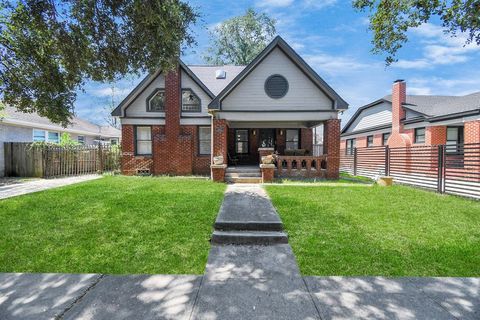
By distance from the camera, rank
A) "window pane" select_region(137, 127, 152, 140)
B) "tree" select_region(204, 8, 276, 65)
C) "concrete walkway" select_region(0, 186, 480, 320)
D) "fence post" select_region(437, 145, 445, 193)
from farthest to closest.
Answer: "tree" select_region(204, 8, 276, 65), "window pane" select_region(137, 127, 152, 140), "fence post" select_region(437, 145, 445, 193), "concrete walkway" select_region(0, 186, 480, 320)

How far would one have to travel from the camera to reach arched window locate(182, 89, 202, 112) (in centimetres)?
1527

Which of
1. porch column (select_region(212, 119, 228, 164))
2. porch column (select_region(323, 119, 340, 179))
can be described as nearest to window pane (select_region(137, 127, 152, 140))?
porch column (select_region(212, 119, 228, 164))

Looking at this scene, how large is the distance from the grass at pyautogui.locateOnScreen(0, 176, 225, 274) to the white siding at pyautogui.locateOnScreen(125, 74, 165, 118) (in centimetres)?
752

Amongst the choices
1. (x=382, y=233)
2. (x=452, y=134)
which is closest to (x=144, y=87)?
(x=382, y=233)

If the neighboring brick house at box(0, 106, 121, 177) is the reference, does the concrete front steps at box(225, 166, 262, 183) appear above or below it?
below

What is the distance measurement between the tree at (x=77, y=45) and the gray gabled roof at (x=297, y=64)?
177 inches

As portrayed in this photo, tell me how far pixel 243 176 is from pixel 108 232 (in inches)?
303

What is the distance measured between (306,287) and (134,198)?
631cm

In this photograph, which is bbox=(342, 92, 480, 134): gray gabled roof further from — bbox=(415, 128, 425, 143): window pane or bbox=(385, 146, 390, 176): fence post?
bbox=(385, 146, 390, 176): fence post

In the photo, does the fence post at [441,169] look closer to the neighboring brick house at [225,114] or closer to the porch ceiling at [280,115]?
the neighboring brick house at [225,114]

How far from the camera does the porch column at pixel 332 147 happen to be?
12555mm

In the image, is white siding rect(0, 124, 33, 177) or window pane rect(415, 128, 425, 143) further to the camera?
window pane rect(415, 128, 425, 143)

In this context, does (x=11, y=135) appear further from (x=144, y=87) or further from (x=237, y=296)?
(x=237, y=296)

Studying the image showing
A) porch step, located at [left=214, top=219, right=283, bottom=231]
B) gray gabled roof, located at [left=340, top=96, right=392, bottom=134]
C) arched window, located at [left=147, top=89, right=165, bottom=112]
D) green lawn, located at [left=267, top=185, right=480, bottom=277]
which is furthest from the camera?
gray gabled roof, located at [left=340, top=96, right=392, bottom=134]
